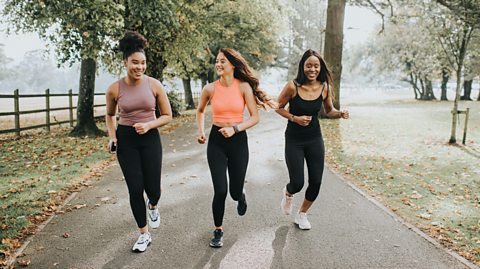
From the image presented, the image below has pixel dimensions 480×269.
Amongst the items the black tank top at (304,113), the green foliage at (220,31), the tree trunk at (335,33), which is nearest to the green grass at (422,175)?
the black tank top at (304,113)

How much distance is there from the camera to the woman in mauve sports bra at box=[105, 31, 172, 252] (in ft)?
13.7

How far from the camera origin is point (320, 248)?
454cm

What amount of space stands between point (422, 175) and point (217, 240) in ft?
19.2

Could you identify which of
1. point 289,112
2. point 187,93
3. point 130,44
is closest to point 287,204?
point 289,112

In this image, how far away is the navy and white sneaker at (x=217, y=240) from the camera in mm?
4520

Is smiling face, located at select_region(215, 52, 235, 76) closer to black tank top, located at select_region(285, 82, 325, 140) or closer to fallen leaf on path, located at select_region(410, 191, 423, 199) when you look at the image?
black tank top, located at select_region(285, 82, 325, 140)

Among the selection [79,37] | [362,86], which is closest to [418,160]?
[79,37]

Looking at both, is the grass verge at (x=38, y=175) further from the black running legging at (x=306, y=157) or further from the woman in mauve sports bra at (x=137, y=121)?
Result: the black running legging at (x=306, y=157)

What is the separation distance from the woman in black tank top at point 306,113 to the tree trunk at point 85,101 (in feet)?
35.8

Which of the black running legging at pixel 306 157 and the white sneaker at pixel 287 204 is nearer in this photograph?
the black running legging at pixel 306 157

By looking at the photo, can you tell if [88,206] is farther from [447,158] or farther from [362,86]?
[362,86]

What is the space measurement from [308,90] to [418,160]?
6.85 meters

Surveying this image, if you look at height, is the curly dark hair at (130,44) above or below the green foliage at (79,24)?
below

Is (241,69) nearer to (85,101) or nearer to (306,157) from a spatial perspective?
(306,157)
